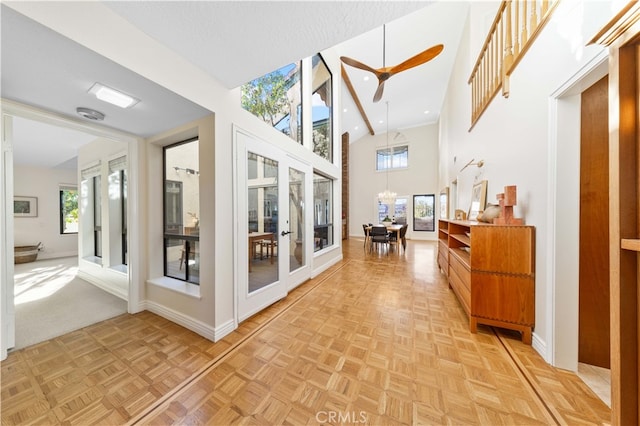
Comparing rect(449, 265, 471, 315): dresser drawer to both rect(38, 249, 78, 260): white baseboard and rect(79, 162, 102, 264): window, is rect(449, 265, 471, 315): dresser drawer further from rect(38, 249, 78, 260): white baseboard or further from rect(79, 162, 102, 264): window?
rect(38, 249, 78, 260): white baseboard

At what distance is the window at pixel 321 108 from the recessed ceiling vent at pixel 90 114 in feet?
10.2

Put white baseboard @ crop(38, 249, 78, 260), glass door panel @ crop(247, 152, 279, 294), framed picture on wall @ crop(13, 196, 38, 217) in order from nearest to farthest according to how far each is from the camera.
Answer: glass door panel @ crop(247, 152, 279, 294) < framed picture on wall @ crop(13, 196, 38, 217) < white baseboard @ crop(38, 249, 78, 260)

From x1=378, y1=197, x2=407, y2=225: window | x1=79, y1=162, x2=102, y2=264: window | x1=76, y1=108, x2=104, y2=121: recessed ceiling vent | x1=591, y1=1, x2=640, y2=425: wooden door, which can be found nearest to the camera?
x1=591, y1=1, x2=640, y2=425: wooden door

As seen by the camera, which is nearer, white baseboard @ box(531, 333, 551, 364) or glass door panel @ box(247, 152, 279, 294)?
white baseboard @ box(531, 333, 551, 364)

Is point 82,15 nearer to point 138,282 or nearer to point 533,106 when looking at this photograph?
point 138,282

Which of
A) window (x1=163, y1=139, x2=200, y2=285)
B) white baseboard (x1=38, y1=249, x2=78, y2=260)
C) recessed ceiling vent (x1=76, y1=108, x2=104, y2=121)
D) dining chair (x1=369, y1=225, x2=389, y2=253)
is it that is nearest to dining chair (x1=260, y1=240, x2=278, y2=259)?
window (x1=163, y1=139, x2=200, y2=285)

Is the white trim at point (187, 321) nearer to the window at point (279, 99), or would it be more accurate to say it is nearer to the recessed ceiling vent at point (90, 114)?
the recessed ceiling vent at point (90, 114)

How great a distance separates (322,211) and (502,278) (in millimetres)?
3386

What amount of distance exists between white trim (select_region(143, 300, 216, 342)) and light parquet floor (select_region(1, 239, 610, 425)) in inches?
2.5

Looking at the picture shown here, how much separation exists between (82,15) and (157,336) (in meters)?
2.53

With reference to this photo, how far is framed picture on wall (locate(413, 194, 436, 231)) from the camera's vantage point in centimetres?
906

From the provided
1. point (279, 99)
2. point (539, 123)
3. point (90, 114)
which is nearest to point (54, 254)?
point (90, 114)

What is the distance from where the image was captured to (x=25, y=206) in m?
5.30

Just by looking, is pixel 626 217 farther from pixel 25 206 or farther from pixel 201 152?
pixel 25 206
